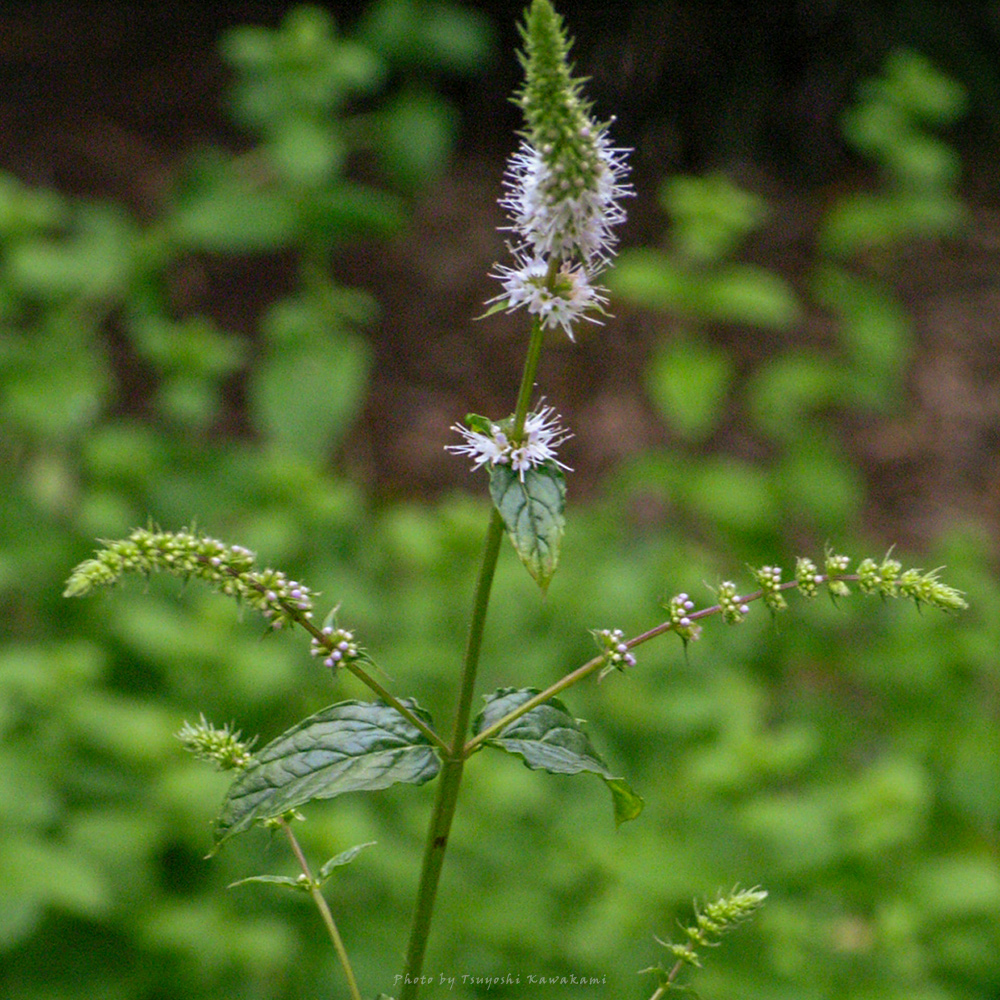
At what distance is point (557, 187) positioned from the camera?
38.9 inches

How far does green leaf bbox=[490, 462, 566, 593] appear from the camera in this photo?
Result: 1.02m

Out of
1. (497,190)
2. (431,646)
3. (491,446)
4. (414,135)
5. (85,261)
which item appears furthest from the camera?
(497,190)

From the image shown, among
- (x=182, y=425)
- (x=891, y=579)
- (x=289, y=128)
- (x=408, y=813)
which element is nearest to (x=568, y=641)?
(x=408, y=813)

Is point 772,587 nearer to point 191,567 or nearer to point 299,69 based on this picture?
point 191,567

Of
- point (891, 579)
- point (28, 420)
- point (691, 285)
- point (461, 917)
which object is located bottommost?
point (891, 579)

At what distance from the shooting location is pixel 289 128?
4.21m

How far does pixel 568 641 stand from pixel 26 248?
226 cm

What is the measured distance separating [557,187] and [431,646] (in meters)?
2.40

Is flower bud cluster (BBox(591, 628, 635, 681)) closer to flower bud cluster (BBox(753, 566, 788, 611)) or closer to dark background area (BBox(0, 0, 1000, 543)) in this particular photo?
flower bud cluster (BBox(753, 566, 788, 611))

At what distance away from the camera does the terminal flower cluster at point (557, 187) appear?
Result: 0.97 meters

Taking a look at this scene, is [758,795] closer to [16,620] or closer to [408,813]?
[408,813]

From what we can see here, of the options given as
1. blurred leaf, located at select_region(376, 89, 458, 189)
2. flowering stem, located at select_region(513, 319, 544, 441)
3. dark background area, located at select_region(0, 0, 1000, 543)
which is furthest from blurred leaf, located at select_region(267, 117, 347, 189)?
flowering stem, located at select_region(513, 319, 544, 441)

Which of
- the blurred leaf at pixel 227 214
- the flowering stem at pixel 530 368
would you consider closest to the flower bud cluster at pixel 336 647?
the flowering stem at pixel 530 368

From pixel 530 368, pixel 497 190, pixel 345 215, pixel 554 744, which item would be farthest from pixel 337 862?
pixel 497 190
